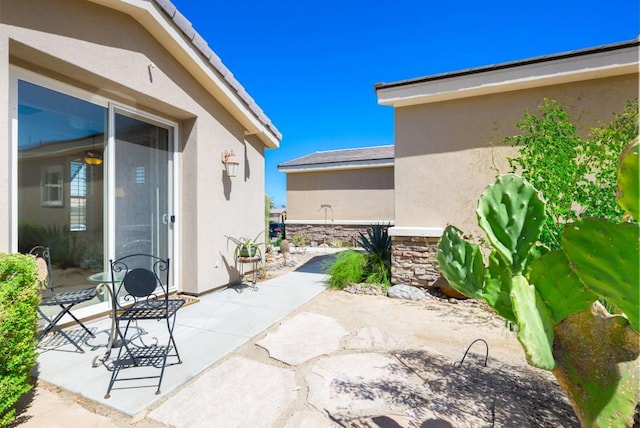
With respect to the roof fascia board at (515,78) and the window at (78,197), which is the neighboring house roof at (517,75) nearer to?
the roof fascia board at (515,78)

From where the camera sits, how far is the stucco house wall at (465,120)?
546cm

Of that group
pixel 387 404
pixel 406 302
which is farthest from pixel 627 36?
pixel 387 404

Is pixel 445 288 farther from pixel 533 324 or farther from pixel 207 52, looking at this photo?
pixel 207 52

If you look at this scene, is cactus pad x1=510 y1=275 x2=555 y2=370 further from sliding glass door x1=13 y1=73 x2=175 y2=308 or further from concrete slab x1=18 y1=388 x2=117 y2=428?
sliding glass door x1=13 y1=73 x2=175 y2=308

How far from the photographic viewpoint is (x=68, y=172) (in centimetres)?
445

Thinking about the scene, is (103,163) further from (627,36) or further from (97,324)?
(627,36)

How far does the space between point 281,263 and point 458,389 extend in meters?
8.30

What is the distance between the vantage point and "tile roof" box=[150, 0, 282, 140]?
4.97 meters

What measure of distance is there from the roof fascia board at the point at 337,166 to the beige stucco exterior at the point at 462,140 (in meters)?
8.30

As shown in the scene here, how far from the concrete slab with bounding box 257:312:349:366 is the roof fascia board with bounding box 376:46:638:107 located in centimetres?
522

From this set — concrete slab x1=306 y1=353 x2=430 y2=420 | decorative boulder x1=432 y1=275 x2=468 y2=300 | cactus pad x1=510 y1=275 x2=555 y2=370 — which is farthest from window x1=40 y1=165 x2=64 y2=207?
decorative boulder x1=432 y1=275 x2=468 y2=300

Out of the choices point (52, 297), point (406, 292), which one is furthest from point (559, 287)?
point (52, 297)

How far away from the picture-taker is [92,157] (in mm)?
4672

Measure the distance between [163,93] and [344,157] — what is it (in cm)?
1306
